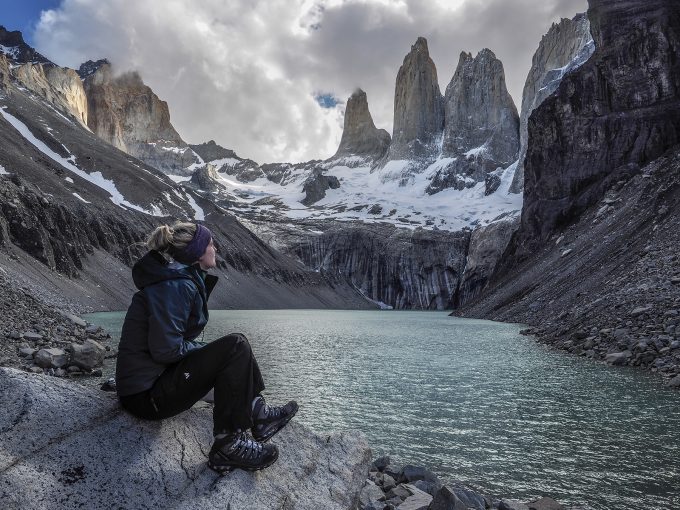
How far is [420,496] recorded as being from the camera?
23.9ft

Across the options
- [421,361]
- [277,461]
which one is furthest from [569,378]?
[277,461]

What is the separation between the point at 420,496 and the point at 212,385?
148 inches

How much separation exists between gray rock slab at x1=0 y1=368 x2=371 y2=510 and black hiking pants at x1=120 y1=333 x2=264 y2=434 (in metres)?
0.29

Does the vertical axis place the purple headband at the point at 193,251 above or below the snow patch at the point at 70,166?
below

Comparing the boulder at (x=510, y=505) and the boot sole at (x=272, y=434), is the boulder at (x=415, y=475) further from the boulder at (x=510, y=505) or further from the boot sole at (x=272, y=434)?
→ the boot sole at (x=272, y=434)

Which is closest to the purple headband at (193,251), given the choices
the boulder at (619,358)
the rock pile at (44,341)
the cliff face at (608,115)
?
the rock pile at (44,341)

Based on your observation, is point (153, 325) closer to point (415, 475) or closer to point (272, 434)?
point (272, 434)

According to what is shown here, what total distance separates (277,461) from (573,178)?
2938 inches

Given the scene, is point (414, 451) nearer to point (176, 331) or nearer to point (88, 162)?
point (176, 331)

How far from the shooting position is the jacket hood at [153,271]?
525cm

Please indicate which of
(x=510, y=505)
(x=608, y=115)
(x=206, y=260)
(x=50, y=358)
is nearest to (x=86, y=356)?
(x=50, y=358)

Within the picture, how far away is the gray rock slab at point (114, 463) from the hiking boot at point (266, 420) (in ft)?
1.08

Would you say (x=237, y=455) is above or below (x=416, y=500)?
above

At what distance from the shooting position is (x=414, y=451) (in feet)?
33.9
